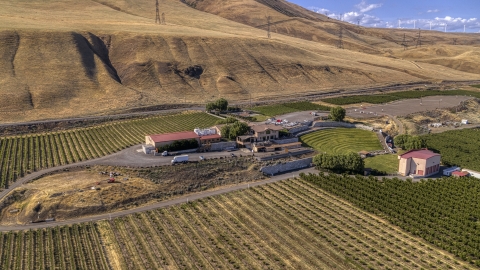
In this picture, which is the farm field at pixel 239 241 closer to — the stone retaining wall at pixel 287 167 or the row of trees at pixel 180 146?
the stone retaining wall at pixel 287 167

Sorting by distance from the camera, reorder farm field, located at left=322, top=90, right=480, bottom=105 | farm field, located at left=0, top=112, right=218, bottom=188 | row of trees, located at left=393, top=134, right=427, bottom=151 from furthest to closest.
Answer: farm field, located at left=322, top=90, right=480, bottom=105 → row of trees, located at left=393, top=134, right=427, bottom=151 → farm field, located at left=0, top=112, right=218, bottom=188

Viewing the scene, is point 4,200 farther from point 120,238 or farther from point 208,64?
point 208,64

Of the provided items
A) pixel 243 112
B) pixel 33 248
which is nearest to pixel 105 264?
pixel 33 248

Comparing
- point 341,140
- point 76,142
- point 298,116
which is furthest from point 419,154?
point 76,142

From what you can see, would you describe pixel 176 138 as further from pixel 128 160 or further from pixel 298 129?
pixel 298 129

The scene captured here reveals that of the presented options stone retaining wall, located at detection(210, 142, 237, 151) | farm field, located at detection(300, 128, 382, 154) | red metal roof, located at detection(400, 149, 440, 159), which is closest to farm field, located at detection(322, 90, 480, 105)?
farm field, located at detection(300, 128, 382, 154)

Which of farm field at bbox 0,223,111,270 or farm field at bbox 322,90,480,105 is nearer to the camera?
farm field at bbox 0,223,111,270

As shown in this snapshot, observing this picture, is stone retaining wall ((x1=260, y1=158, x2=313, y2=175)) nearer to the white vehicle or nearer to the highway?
the white vehicle
